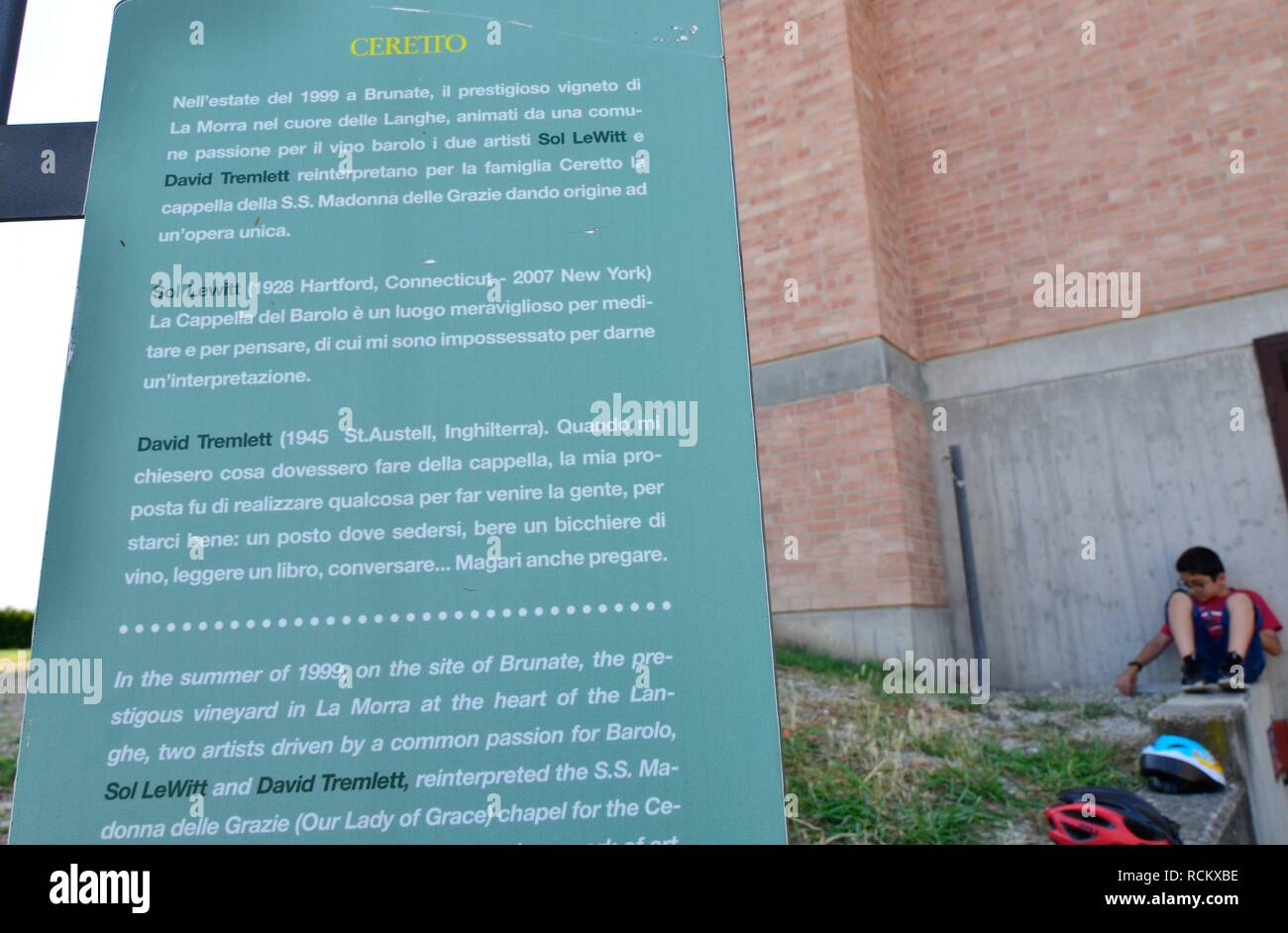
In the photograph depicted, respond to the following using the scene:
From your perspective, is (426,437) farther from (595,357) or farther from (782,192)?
(782,192)

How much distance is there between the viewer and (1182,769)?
367 cm

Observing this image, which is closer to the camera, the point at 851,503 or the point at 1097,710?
the point at 1097,710

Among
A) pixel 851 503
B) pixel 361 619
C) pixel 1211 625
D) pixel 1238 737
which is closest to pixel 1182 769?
pixel 1238 737

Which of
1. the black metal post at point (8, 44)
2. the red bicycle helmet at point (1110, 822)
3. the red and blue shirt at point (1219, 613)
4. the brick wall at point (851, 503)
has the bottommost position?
the red bicycle helmet at point (1110, 822)

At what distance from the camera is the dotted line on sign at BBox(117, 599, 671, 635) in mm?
1582

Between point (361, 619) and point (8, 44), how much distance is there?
157cm

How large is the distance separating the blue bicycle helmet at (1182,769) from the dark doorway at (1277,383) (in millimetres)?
2938

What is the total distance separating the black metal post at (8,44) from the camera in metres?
1.93

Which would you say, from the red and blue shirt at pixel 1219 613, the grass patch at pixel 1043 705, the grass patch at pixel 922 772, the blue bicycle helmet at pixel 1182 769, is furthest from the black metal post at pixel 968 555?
the blue bicycle helmet at pixel 1182 769

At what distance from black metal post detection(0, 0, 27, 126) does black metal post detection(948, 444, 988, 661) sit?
20.9 ft

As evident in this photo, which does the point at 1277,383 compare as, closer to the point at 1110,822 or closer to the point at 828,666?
the point at 828,666

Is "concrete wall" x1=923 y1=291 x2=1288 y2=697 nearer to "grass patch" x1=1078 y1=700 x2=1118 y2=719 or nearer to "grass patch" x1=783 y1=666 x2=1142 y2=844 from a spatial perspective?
"grass patch" x1=1078 y1=700 x2=1118 y2=719

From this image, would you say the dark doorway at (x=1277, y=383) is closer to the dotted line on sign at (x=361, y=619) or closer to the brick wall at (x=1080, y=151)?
the brick wall at (x=1080, y=151)
